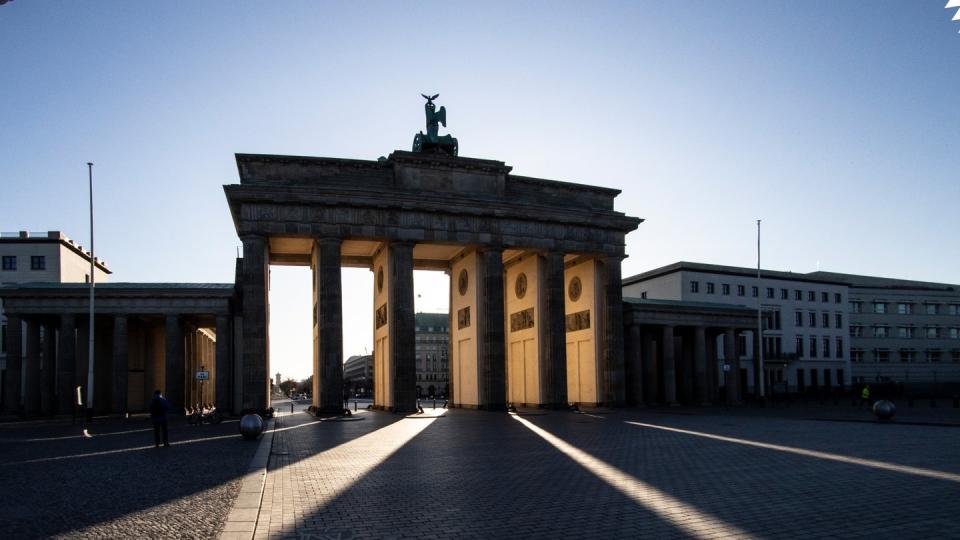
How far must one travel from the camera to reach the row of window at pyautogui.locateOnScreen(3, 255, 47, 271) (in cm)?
7081

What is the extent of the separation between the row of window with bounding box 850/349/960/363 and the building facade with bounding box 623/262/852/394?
5.88 metres

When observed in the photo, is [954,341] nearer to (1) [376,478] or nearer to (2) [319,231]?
(2) [319,231]

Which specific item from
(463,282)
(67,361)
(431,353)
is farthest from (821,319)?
(431,353)

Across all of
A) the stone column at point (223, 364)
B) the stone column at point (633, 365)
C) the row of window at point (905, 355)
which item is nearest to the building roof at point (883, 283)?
the row of window at point (905, 355)

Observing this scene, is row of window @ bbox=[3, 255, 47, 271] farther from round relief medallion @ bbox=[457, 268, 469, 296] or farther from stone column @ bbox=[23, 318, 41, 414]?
round relief medallion @ bbox=[457, 268, 469, 296]

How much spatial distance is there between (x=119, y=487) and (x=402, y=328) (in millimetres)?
31262

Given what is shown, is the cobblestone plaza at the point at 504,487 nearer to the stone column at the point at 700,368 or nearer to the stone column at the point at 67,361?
the stone column at the point at 67,361

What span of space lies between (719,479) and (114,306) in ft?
143

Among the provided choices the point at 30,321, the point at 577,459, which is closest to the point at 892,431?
the point at 577,459

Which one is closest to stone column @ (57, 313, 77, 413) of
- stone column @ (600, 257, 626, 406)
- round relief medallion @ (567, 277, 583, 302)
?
round relief medallion @ (567, 277, 583, 302)

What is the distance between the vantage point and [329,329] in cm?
4381

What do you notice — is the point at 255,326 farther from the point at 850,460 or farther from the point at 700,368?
the point at 700,368

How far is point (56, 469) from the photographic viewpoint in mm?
17828

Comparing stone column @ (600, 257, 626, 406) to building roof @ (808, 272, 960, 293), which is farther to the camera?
building roof @ (808, 272, 960, 293)
